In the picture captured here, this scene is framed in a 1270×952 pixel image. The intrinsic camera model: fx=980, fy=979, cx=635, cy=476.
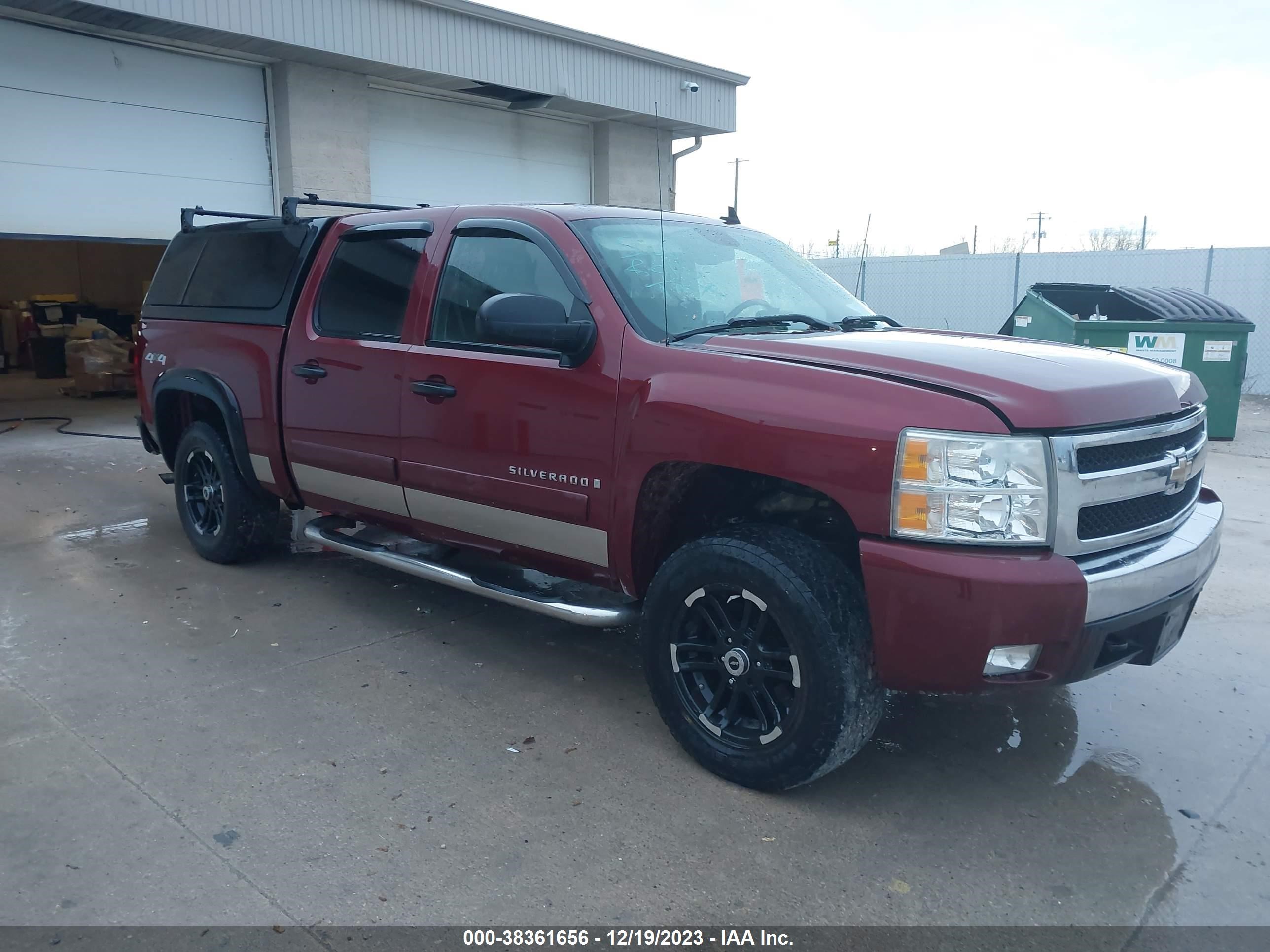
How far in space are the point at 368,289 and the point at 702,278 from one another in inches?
68.0

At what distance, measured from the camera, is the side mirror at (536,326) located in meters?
3.54

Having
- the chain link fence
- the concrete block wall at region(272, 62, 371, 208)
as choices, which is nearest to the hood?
the concrete block wall at region(272, 62, 371, 208)

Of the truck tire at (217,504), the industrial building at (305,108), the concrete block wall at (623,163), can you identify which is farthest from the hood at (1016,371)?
the concrete block wall at (623,163)

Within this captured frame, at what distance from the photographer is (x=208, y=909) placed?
8.85ft

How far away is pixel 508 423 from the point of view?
13.0 ft

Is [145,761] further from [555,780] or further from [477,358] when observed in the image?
[477,358]

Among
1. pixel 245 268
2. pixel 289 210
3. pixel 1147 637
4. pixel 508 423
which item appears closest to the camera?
pixel 1147 637

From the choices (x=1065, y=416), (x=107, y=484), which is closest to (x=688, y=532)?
(x=1065, y=416)

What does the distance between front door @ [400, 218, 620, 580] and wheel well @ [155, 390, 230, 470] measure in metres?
2.08

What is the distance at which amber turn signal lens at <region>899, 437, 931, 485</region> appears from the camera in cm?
287

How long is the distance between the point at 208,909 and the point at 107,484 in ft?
21.7

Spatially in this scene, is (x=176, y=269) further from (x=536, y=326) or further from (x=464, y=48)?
(x=464, y=48)

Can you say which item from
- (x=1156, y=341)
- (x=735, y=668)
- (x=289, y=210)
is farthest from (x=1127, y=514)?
(x=1156, y=341)

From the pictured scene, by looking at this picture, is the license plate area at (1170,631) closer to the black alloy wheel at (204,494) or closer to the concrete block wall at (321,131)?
the black alloy wheel at (204,494)
